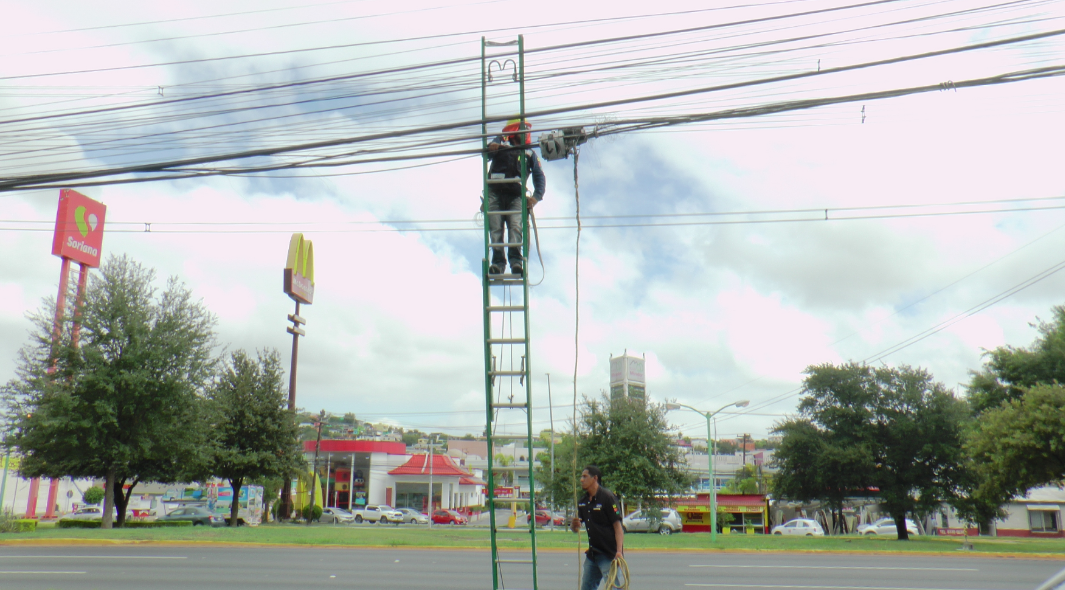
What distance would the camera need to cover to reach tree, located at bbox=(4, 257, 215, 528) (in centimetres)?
2466

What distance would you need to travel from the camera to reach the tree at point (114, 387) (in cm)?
2466

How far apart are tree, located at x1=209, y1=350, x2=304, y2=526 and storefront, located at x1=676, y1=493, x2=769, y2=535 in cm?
3018

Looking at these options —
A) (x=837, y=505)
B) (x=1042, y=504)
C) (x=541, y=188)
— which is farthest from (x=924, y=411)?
(x=541, y=188)

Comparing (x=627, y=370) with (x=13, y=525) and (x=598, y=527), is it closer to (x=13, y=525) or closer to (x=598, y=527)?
(x=13, y=525)

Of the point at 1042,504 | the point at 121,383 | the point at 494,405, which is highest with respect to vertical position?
the point at 121,383

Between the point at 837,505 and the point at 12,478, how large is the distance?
66423 millimetres

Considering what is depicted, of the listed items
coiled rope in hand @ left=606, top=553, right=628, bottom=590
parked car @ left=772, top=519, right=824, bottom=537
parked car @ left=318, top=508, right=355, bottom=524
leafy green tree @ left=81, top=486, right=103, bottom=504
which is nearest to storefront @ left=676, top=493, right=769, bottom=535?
parked car @ left=772, top=519, right=824, bottom=537

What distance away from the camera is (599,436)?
3553 centimetres

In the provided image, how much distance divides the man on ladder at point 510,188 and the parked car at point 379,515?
50.7 meters

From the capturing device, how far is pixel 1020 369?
105 feet

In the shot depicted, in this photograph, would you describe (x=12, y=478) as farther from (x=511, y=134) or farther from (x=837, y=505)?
(x=511, y=134)

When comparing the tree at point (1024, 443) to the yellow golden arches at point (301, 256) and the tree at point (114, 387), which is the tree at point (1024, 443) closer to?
the tree at point (114, 387)

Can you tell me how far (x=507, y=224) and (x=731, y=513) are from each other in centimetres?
5447


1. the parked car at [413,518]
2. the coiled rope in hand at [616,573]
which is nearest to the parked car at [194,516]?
the parked car at [413,518]
